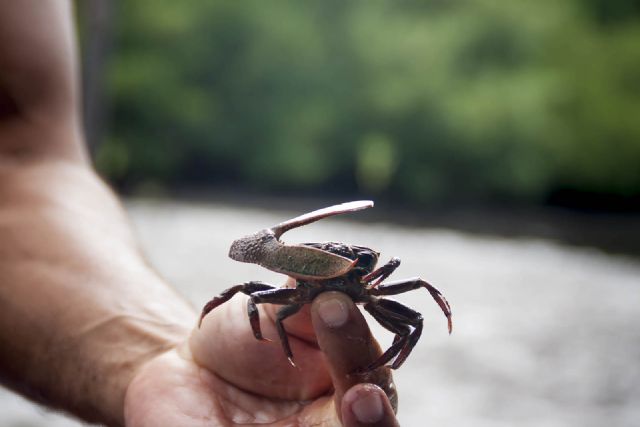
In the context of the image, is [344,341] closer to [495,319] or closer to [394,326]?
[394,326]

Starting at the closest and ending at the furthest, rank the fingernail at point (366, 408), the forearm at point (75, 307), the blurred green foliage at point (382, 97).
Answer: the fingernail at point (366, 408)
the forearm at point (75, 307)
the blurred green foliage at point (382, 97)

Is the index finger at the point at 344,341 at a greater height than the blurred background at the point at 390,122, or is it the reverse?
the index finger at the point at 344,341

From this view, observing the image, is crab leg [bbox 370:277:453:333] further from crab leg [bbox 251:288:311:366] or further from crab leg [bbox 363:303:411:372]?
crab leg [bbox 251:288:311:366]

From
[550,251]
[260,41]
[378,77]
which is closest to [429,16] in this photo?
[378,77]

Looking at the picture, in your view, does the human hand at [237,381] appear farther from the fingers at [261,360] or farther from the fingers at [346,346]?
the fingers at [346,346]

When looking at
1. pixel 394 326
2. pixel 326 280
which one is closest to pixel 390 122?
pixel 394 326

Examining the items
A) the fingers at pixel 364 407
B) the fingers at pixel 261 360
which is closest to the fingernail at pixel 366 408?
the fingers at pixel 364 407

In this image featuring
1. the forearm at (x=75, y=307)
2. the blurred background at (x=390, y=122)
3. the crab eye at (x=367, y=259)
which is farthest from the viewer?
the blurred background at (x=390, y=122)

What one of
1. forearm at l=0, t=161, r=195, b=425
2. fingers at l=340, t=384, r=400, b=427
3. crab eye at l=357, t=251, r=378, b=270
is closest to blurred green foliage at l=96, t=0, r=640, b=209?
forearm at l=0, t=161, r=195, b=425
